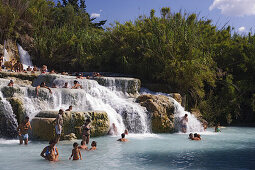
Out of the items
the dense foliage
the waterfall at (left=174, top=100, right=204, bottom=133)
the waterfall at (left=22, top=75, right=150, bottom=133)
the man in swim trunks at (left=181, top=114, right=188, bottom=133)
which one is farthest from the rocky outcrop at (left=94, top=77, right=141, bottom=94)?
the man in swim trunks at (left=181, top=114, right=188, bottom=133)

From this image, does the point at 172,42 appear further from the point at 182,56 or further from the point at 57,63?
the point at 57,63

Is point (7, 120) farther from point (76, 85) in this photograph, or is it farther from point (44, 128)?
point (76, 85)

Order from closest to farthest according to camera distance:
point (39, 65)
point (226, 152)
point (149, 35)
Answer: point (226, 152) < point (149, 35) < point (39, 65)

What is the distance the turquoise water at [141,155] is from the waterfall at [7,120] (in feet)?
1.97

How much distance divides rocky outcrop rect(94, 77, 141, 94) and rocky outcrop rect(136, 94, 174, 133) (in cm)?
261

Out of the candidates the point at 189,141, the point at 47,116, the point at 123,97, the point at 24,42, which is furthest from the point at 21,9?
the point at 189,141

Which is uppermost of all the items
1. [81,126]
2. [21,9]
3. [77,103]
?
[21,9]

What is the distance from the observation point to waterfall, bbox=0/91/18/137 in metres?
11.8

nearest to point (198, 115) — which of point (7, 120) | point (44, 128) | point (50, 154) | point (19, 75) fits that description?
point (44, 128)

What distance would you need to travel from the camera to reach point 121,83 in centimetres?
1923

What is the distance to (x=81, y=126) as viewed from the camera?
1233 centimetres

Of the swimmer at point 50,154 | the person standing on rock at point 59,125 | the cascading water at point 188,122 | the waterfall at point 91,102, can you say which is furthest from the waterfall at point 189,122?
the swimmer at point 50,154

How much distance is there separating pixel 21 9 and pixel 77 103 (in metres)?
15.2

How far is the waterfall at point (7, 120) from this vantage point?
38.7 feet
